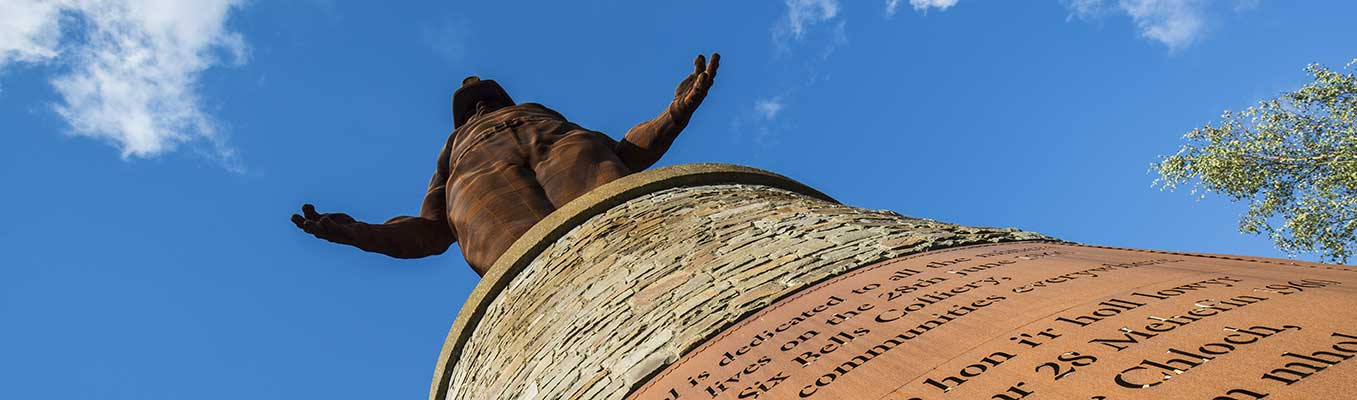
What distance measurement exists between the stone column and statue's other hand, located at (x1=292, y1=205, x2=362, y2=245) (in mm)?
2113

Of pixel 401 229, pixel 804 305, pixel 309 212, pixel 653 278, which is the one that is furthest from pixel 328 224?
pixel 804 305

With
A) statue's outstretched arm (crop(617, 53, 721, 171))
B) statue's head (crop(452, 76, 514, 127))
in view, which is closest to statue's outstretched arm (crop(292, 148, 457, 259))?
statue's head (crop(452, 76, 514, 127))

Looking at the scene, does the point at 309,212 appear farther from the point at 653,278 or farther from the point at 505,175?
the point at 653,278

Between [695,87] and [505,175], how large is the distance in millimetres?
2167

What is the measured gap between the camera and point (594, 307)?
200 inches

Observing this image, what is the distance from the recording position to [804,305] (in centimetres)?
381

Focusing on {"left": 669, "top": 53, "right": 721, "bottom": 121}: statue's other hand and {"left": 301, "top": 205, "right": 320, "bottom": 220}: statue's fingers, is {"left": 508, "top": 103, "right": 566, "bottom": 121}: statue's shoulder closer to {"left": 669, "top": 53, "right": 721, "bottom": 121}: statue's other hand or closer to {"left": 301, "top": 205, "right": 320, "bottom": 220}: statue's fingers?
{"left": 669, "top": 53, "right": 721, "bottom": 121}: statue's other hand

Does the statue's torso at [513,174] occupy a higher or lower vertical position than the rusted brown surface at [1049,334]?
higher

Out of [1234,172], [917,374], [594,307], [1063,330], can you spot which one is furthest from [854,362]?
[1234,172]

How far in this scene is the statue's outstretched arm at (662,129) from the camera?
31.5ft

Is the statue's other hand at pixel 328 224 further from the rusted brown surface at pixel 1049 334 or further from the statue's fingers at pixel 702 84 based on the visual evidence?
the rusted brown surface at pixel 1049 334

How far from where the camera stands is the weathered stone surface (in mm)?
4184

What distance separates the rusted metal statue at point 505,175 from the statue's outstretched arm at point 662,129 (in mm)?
11

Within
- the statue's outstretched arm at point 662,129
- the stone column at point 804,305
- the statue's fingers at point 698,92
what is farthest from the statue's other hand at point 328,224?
the statue's fingers at point 698,92
